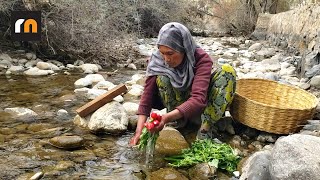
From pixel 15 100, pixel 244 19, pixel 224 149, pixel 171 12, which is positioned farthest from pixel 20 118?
pixel 244 19

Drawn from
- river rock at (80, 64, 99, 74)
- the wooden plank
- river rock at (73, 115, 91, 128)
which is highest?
the wooden plank

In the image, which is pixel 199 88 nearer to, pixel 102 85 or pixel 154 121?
pixel 154 121

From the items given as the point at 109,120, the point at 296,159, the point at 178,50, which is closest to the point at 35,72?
the point at 109,120

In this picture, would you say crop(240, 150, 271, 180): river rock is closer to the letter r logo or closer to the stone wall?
the stone wall

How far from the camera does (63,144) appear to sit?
2.86m

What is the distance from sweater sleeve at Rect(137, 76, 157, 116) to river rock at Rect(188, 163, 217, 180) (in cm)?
62

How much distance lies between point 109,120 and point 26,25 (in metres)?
4.17

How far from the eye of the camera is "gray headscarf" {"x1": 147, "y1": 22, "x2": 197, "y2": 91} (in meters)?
2.62

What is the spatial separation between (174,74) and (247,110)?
753 mm

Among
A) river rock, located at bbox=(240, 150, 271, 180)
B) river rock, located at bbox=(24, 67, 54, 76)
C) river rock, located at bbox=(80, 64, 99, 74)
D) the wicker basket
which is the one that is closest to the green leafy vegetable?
river rock, located at bbox=(240, 150, 271, 180)

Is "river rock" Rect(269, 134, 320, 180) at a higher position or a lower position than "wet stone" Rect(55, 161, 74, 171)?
higher

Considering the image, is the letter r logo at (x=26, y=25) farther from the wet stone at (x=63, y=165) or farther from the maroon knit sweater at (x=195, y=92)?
the wet stone at (x=63, y=165)

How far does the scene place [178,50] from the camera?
8.80 feet

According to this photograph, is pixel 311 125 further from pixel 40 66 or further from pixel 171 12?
pixel 171 12
